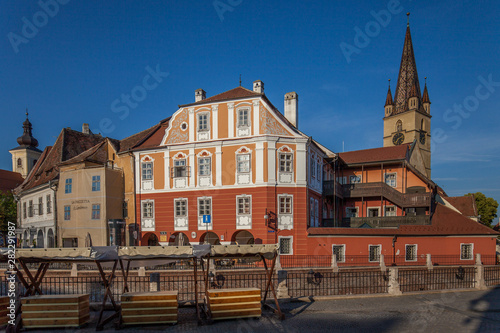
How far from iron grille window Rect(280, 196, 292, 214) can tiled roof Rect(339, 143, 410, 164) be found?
12.6 metres

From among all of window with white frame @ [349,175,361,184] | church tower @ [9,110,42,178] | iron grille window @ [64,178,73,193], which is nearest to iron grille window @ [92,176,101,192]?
iron grille window @ [64,178,73,193]

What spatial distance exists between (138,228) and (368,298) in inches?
792

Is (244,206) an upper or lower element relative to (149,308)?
upper

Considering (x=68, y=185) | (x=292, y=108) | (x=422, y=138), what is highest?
(x=422, y=138)

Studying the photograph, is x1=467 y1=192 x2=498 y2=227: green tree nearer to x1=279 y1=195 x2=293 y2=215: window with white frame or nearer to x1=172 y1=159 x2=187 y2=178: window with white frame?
x1=279 y1=195 x2=293 y2=215: window with white frame

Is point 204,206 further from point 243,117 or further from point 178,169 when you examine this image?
point 243,117

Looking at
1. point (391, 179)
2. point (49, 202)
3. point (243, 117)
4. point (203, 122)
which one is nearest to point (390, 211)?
point (391, 179)

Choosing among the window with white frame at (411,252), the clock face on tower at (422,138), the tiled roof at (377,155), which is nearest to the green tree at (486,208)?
the clock face on tower at (422,138)

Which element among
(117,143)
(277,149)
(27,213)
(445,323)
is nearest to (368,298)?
(445,323)

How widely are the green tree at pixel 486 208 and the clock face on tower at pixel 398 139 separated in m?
19.7

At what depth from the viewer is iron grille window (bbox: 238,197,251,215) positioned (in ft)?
88.9

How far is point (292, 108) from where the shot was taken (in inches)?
→ 1284

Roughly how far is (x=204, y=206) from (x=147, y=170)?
6089 millimetres

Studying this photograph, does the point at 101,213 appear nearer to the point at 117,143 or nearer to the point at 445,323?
the point at 117,143
